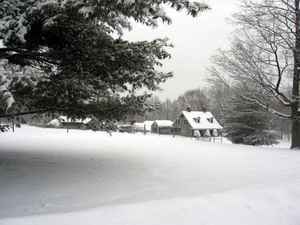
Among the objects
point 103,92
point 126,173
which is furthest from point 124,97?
point 126,173

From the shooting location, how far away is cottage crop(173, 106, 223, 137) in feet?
128

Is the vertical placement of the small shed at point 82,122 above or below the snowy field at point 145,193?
above

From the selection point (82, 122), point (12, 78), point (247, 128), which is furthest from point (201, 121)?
point (12, 78)

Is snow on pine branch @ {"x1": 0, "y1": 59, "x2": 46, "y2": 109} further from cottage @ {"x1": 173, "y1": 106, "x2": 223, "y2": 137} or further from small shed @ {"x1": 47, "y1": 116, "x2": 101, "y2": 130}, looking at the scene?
cottage @ {"x1": 173, "y1": 106, "x2": 223, "y2": 137}

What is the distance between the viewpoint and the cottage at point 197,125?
39.0 metres

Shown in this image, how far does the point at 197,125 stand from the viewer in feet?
130

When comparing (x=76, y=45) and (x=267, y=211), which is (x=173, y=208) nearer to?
(x=267, y=211)

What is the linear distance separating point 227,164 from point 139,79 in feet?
14.8

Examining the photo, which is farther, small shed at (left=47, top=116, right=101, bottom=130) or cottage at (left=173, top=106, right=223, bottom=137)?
cottage at (left=173, top=106, right=223, bottom=137)

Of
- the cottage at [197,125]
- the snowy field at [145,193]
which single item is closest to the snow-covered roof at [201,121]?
the cottage at [197,125]

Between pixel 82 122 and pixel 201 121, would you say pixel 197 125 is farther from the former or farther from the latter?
pixel 82 122

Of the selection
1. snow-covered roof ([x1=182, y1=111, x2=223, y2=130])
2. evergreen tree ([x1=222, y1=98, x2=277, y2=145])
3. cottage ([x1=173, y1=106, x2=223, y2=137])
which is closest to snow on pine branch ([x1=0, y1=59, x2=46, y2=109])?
evergreen tree ([x1=222, y1=98, x2=277, y2=145])

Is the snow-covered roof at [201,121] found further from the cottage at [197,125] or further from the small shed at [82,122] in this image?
the small shed at [82,122]

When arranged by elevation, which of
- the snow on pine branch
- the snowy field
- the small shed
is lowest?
the snowy field
